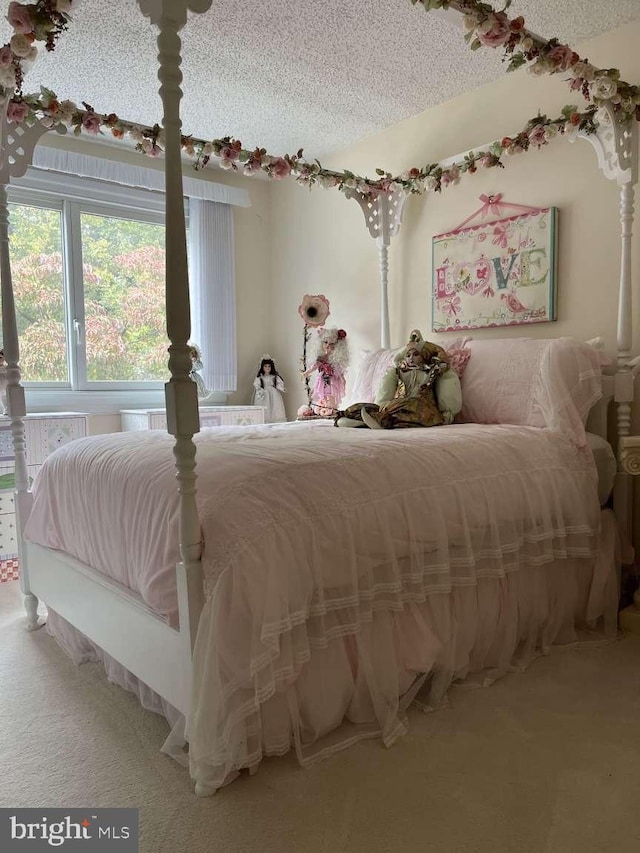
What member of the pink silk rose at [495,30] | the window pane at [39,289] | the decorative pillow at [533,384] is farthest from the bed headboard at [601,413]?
the window pane at [39,289]

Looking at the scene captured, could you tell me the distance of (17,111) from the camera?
2.31 m

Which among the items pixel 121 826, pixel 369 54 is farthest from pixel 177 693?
pixel 369 54

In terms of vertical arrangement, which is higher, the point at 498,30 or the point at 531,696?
the point at 498,30

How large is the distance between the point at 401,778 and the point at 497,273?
2.54 metres

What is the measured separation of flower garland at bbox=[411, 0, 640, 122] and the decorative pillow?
0.95 metres

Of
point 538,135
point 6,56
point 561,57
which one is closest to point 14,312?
point 6,56

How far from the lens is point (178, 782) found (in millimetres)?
1557

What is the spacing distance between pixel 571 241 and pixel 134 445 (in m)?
2.26

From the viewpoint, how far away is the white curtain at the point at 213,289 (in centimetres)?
451

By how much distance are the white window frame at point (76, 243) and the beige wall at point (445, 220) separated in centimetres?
120

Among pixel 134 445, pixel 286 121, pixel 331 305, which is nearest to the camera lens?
pixel 134 445

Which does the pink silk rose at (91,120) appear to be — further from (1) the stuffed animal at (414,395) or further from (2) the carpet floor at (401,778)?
→ (2) the carpet floor at (401,778)

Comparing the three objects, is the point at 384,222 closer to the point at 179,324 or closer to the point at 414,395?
the point at 414,395

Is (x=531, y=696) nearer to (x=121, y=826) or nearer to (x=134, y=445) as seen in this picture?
(x=121, y=826)
